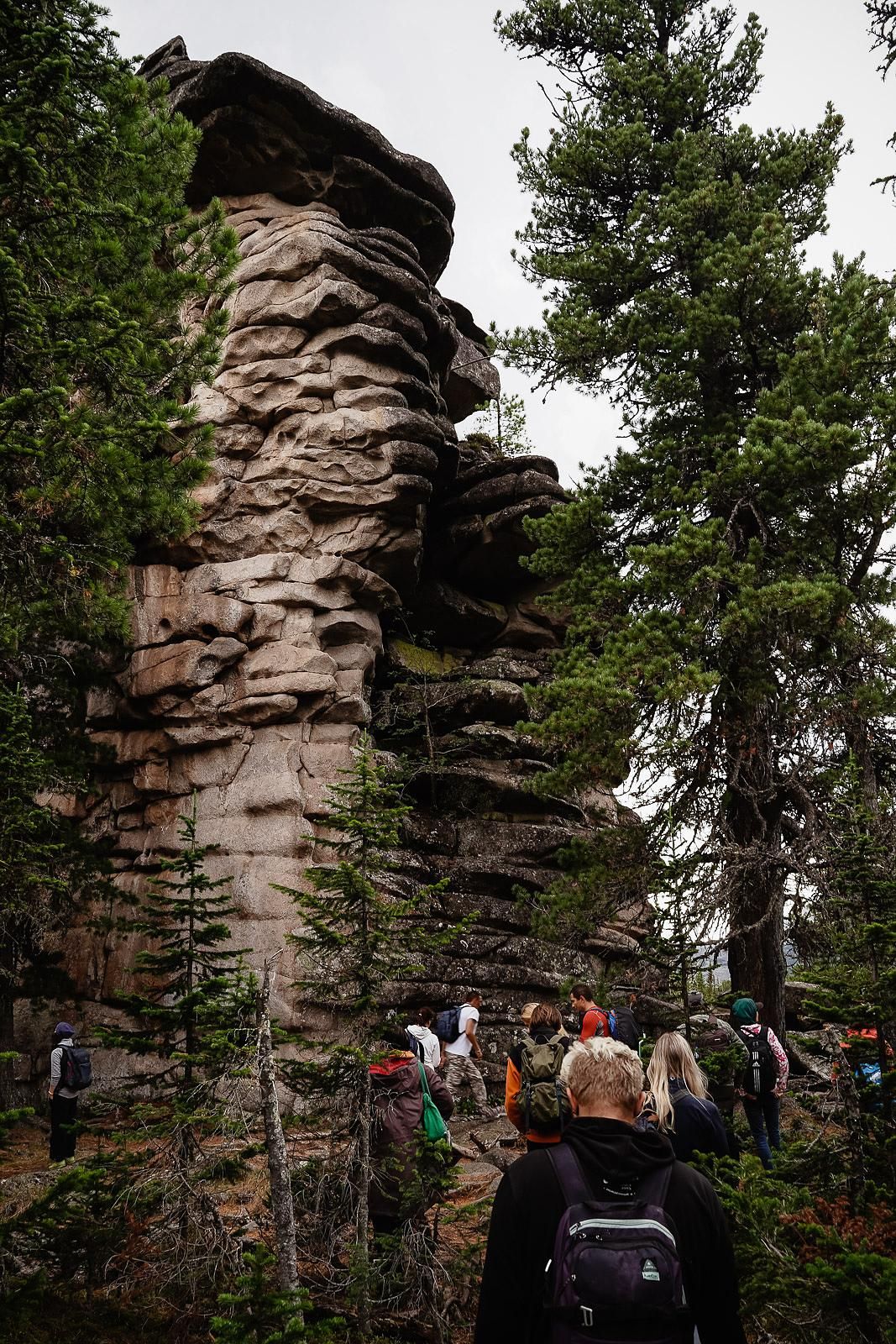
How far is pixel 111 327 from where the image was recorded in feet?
29.1

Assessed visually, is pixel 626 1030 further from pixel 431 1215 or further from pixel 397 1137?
pixel 397 1137

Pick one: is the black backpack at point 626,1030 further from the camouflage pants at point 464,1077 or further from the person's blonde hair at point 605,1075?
the person's blonde hair at point 605,1075

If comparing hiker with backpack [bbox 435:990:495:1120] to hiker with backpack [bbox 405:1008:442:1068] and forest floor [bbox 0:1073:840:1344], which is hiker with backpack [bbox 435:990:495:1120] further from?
hiker with backpack [bbox 405:1008:442:1068]

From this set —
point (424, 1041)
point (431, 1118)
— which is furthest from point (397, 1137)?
point (424, 1041)

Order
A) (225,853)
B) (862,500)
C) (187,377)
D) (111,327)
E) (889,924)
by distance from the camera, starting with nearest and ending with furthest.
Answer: (889,924) → (111,327) → (187,377) → (862,500) → (225,853)

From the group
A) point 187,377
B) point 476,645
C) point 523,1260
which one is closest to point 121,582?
point 187,377

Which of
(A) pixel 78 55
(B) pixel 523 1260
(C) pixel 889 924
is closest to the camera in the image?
(B) pixel 523 1260

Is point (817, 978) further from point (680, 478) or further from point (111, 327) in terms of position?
point (680, 478)

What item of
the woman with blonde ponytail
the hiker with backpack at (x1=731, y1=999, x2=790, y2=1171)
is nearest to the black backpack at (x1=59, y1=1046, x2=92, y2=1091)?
the hiker with backpack at (x1=731, y1=999, x2=790, y2=1171)

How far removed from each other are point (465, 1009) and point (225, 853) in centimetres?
491

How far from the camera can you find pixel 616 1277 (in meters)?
2.73

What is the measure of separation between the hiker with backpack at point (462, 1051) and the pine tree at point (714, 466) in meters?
3.65

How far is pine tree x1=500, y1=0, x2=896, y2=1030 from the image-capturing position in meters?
12.7

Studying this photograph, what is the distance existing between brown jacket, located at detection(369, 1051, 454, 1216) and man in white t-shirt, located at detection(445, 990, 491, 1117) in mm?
6409
